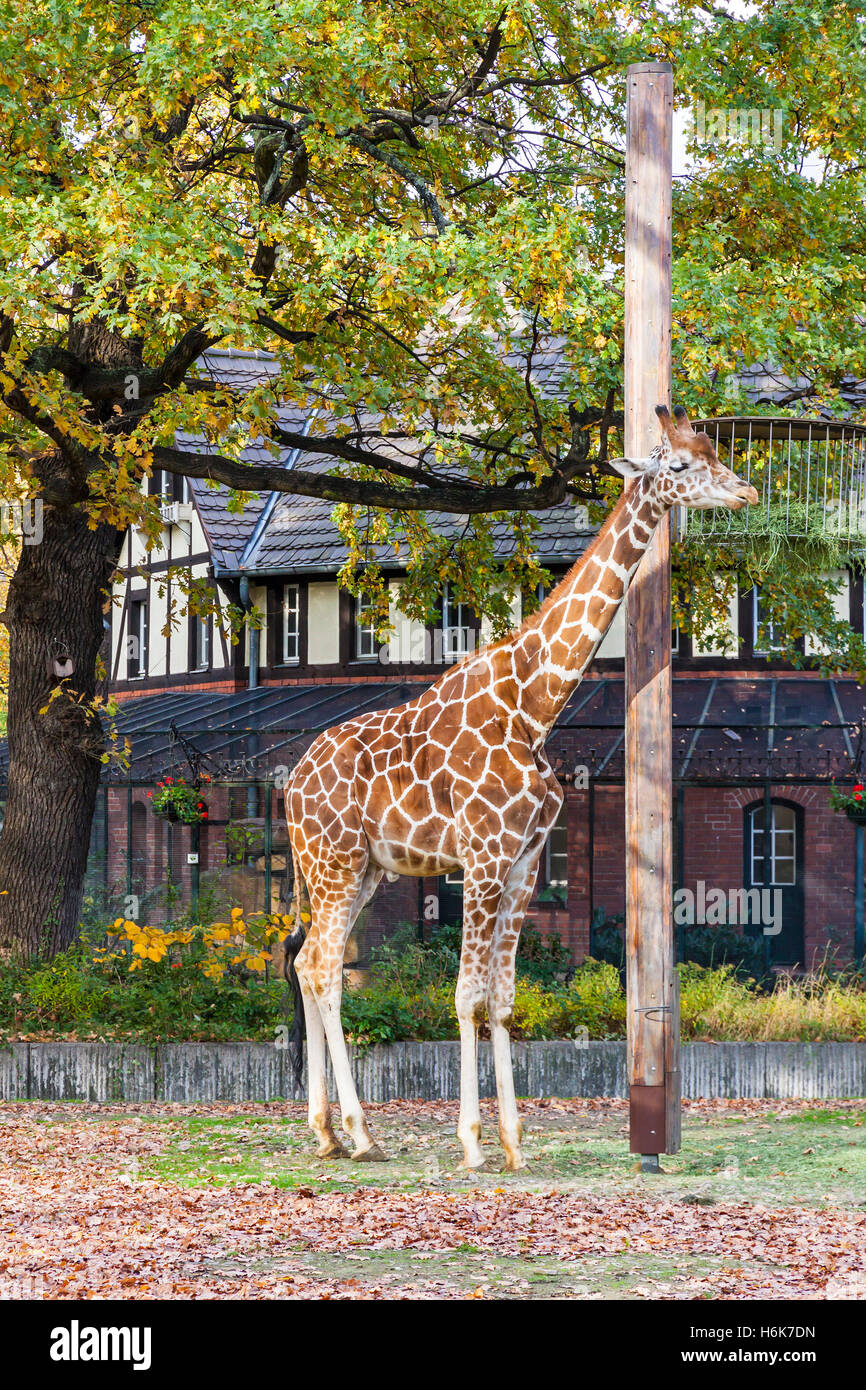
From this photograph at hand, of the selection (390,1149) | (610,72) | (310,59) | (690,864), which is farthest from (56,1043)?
(690,864)

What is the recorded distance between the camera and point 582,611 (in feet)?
27.0

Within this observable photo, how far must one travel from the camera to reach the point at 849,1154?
892 cm

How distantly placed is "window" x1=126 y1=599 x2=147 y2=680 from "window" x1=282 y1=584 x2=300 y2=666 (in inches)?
178

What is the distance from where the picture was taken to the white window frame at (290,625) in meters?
27.0

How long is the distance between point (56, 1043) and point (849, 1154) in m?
5.64

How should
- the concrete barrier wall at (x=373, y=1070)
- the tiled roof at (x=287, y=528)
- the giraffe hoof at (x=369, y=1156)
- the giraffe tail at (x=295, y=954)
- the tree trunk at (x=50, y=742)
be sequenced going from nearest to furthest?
the giraffe hoof at (x=369, y=1156) → the giraffe tail at (x=295, y=954) → the concrete barrier wall at (x=373, y=1070) → the tree trunk at (x=50, y=742) → the tiled roof at (x=287, y=528)

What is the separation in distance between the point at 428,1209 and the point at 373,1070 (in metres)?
3.64

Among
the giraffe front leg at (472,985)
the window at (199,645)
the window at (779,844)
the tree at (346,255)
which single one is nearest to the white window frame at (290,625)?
the window at (199,645)

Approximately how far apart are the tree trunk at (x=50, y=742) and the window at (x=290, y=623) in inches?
540

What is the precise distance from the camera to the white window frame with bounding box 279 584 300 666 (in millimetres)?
26984

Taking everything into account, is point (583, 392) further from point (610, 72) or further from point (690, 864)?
point (690, 864)

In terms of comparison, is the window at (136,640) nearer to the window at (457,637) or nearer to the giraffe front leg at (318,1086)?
the window at (457,637)

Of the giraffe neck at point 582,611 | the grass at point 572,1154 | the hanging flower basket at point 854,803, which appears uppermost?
the giraffe neck at point 582,611

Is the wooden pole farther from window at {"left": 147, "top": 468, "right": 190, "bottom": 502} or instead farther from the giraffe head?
window at {"left": 147, "top": 468, "right": 190, "bottom": 502}
